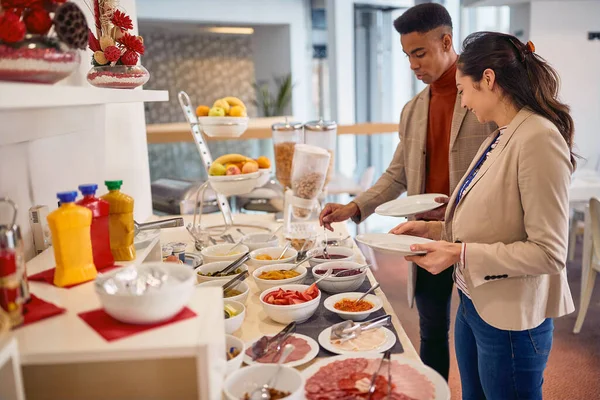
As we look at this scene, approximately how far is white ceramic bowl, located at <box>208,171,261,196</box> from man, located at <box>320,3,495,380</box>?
0.33 metres

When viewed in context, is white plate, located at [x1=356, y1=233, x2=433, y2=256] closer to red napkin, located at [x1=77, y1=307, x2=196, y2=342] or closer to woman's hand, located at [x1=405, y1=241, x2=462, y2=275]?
woman's hand, located at [x1=405, y1=241, x2=462, y2=275]

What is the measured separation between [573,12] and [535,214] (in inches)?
202

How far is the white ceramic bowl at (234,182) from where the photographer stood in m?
2.15

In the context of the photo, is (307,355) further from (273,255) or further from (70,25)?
(70,25)

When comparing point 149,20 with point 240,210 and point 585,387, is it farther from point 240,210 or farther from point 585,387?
point 585,387

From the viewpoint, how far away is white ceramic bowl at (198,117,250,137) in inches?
87.5

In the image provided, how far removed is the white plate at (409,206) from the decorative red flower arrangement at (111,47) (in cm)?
97

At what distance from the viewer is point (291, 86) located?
24.7 ft

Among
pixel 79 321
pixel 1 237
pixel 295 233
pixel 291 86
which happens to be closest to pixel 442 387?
pixel 79 321

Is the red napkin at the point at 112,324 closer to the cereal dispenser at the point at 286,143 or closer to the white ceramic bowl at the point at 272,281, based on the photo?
the white ceramic bowl at the point at 272,281

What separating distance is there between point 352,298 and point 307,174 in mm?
670

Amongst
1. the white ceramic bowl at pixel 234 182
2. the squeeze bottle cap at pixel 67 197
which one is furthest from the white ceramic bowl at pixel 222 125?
the squeeze bottle cap at pixel 67 197

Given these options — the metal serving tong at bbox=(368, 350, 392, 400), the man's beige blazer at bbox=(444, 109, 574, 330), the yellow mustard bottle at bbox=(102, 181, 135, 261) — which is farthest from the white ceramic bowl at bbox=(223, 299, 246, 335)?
the man's beige blazer at bbox=(444, 109, 574, 330)

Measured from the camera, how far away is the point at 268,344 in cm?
130
